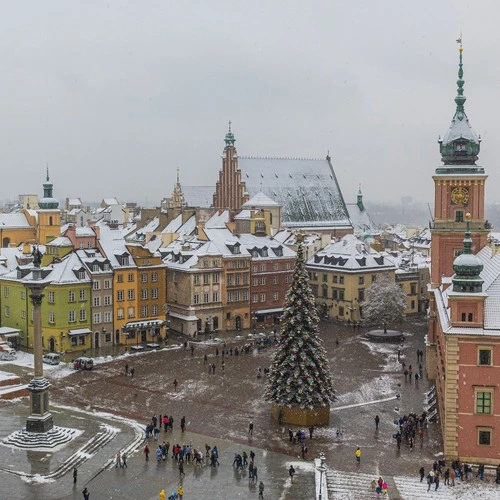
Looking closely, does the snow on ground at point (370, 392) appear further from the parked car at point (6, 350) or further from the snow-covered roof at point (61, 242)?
the snow-covered roof at point (61, 242)

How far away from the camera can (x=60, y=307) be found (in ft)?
229

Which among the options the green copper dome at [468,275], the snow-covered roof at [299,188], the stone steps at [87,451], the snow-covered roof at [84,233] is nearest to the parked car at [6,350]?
the snow-covered roof at [84,233]

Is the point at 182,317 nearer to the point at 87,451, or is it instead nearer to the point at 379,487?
the point at 87,451

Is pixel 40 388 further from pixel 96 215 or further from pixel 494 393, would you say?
pixel 96 215

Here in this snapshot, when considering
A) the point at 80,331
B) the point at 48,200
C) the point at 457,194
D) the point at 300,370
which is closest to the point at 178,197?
the point at 48,200

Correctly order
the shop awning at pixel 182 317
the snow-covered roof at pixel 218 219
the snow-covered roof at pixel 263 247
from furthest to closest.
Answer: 1. the snow-covered roof at pixel 218 219
2. the snow-covered roof at pixel 263 247
3. the shop awning at pixel 182 317

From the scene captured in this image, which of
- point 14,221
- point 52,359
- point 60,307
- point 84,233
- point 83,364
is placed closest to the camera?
point 83,364

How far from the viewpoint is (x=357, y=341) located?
7750 cm

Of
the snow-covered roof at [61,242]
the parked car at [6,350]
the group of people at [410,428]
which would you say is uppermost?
the snow-covered roof at [61,242]

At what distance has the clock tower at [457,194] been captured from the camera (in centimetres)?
5866

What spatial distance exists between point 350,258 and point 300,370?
45.1 metres

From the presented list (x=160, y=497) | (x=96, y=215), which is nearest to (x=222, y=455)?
(x=160, y=497)

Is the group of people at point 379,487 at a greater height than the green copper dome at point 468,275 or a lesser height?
lesser

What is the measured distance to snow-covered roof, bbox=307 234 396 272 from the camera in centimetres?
9038
